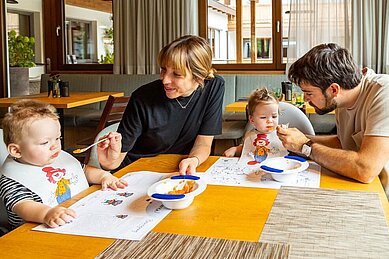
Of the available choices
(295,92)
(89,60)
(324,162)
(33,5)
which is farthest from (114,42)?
(324,162)

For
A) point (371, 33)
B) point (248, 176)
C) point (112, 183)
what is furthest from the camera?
point (371, 33)

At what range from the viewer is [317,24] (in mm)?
5430

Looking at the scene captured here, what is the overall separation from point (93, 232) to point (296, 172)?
0.71 metres

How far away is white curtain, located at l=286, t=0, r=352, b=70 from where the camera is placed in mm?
5340

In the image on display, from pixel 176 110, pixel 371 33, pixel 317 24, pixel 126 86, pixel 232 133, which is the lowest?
pixel 232 133

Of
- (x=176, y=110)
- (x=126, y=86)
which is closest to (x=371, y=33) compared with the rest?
(x=126, y=86)

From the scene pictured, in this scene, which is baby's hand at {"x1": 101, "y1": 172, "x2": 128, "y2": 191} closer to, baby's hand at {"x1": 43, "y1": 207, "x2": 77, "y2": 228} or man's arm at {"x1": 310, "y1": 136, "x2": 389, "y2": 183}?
baby's hand at {"x1": 43, "y1": 207, "x2": 77, "y2": 228}

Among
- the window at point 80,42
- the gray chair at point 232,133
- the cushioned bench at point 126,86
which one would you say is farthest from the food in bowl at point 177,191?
the window at point 80,42

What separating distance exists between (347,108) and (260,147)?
367 millimetres

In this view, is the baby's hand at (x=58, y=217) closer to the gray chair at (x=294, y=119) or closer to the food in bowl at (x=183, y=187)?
the food in bowl at (x=183, y=187)

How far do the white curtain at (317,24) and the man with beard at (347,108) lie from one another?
3706mm

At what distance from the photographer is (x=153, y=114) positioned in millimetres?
2029

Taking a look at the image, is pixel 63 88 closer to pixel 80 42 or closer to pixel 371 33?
pixel 80 42

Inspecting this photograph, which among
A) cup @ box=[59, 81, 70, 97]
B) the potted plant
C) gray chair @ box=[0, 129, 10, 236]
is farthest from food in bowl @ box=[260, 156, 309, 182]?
the potted plant
